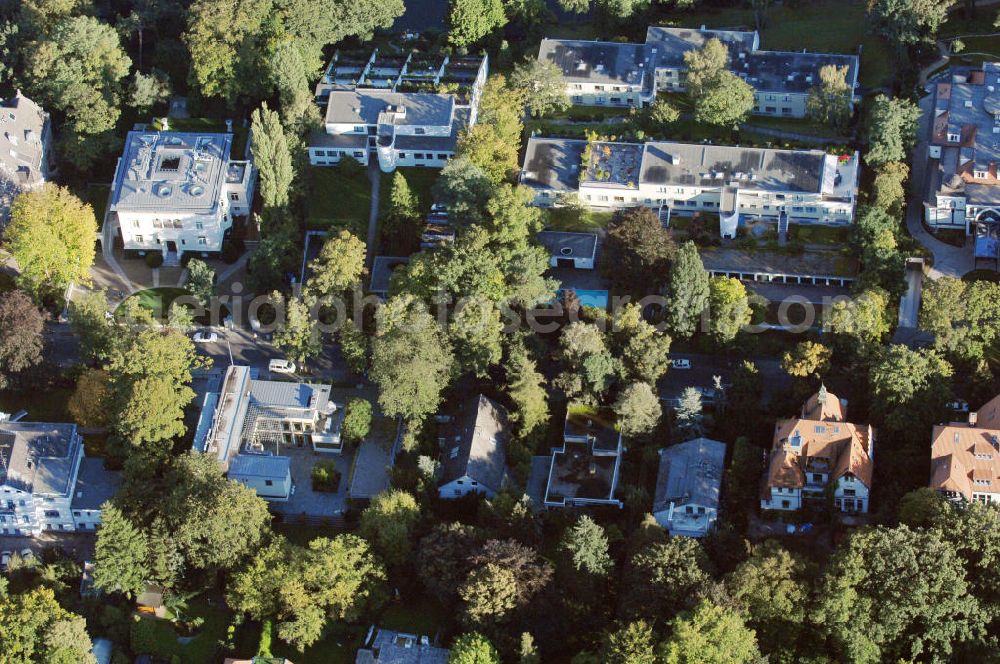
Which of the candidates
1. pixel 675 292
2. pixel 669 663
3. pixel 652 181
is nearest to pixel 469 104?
pixel 652 181

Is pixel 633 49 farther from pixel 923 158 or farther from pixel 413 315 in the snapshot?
pixel 413 315

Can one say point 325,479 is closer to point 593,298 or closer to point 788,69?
point 593,298

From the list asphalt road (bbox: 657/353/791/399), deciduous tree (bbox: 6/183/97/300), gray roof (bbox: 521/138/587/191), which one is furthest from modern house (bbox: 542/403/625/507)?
deciduous tree (bbox: 6/183/97/300)

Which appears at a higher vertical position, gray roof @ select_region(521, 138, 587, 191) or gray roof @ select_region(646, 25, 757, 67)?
gray roof @ select_region(646, 25, 757, 67)

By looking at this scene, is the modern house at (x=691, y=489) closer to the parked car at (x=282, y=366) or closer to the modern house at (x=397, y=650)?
the modern house at (x=397, y=650)

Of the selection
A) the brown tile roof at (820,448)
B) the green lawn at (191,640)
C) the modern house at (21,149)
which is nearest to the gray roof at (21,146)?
the modern house at (21,149)

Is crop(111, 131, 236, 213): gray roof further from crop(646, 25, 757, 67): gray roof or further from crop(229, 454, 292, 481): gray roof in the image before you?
crop(646, 25, 757, 67): gray roof

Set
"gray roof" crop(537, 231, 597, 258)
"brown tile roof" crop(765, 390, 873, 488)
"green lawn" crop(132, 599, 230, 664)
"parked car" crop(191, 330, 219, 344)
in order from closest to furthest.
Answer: "green lawn" crop(132, 599, 230, 664) → "brown tile roof" crop(765, 390, 873, 488) → "parked car" crop(191, 330, 219, 344) → "gray roof" crop(537, 231, 597, 258)
